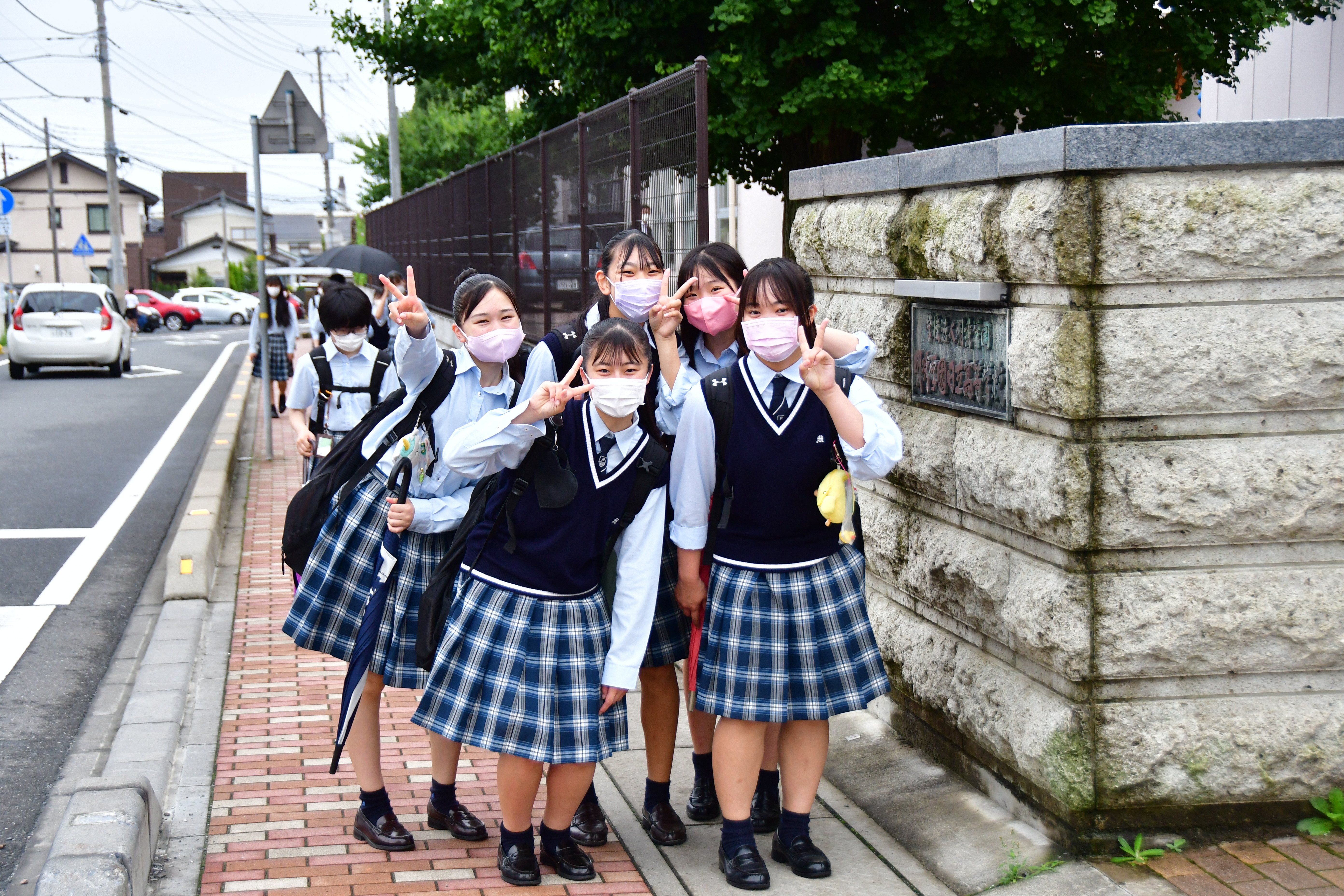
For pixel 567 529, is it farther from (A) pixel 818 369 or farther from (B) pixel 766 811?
(B) pixel 766 811

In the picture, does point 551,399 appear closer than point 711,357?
Yes

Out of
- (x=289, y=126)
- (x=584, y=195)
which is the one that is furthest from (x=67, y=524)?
(x=584, y=195)

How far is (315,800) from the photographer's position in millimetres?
4457

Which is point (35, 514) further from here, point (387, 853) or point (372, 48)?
point (372, 48)

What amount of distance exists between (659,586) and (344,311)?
242 centimetres

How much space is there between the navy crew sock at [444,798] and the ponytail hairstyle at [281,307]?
10228mm

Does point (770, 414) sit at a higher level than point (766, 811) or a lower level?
higher

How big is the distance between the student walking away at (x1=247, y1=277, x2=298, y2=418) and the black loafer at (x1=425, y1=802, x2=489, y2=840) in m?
9.24

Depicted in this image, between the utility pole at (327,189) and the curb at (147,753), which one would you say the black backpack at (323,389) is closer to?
the curb at (147,753)

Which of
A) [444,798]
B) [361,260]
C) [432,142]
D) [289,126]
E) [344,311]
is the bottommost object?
[444,798]

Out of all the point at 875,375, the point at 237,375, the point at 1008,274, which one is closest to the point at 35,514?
the point at 875,375

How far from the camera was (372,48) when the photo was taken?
56.0 ft

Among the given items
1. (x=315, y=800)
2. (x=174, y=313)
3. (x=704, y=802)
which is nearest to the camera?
(x=704, y=802)

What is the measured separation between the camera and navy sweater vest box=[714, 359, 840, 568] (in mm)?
3625
